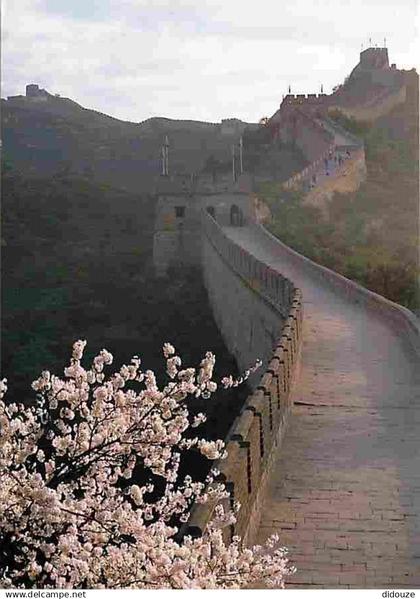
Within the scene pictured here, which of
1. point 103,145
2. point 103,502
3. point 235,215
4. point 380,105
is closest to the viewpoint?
point 103,502

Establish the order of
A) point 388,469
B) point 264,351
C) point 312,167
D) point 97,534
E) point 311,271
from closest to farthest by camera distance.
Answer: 1. point 97,534
2. point 388,469
3. point 264,351
4. point 311,271
5. point 312,167

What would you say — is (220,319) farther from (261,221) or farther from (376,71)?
(376,71)

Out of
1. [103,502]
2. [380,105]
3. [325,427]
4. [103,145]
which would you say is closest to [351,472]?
[325,427]

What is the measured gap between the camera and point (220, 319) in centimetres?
2516

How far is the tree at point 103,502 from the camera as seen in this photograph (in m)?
4.48

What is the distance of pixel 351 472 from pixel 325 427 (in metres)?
1.29

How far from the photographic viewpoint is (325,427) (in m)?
9.28

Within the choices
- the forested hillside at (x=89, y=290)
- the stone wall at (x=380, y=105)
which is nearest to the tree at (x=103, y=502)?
the forested hillside at (x=89, y=290)

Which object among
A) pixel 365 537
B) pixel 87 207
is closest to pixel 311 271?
pixel 365 537

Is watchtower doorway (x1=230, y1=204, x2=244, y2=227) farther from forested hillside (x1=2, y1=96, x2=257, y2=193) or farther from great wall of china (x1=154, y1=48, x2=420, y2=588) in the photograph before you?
forested hillside (x1=2, y1=96, x2=257, y2=193)

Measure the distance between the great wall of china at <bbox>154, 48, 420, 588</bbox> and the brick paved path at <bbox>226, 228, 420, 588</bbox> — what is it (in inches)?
0.4

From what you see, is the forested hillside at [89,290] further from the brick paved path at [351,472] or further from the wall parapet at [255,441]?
the wall parapet at [255,441]

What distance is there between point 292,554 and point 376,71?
4584 centimetres

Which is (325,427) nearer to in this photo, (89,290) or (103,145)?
(89,290)
